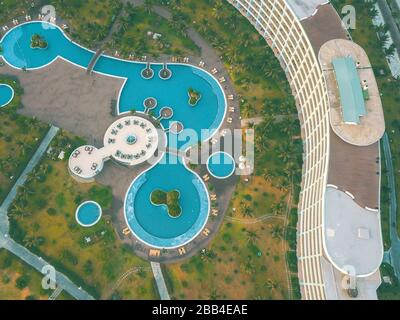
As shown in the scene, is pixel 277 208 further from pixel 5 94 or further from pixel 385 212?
pixel 5 94

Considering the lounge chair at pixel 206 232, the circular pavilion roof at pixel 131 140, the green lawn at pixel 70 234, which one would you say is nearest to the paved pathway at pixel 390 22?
the circular pavilion roof at pixel 131 140

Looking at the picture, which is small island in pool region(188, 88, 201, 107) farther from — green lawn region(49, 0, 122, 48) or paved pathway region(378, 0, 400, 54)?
paved pathway region(378, 0, 400, 54)

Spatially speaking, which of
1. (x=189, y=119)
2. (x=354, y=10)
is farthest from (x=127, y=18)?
(x=354, y=10)

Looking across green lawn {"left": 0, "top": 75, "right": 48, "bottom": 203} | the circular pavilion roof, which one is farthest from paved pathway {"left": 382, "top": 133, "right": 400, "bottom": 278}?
green lawn {"left": 0, "top": 75, "right": 48, "bottom": 203}

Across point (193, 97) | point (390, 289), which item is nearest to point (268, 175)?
point (193, 97)

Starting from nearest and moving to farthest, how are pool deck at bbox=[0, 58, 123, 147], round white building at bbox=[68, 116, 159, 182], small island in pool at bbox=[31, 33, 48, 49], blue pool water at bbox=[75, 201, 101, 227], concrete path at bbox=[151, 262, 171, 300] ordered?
1. concrete path at bbox=[151, 262, 171, 300]
2. blue pool water at bbox=[75, 201, 101, 227]
3. round white building at bbox=[68, 116, 159, 182]
4. pool deck at bbox=[0, 58, 123, 147]
5. small island in pool at bbox=[31, 33, 48, 49]

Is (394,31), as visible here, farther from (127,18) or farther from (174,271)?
(174,271)
